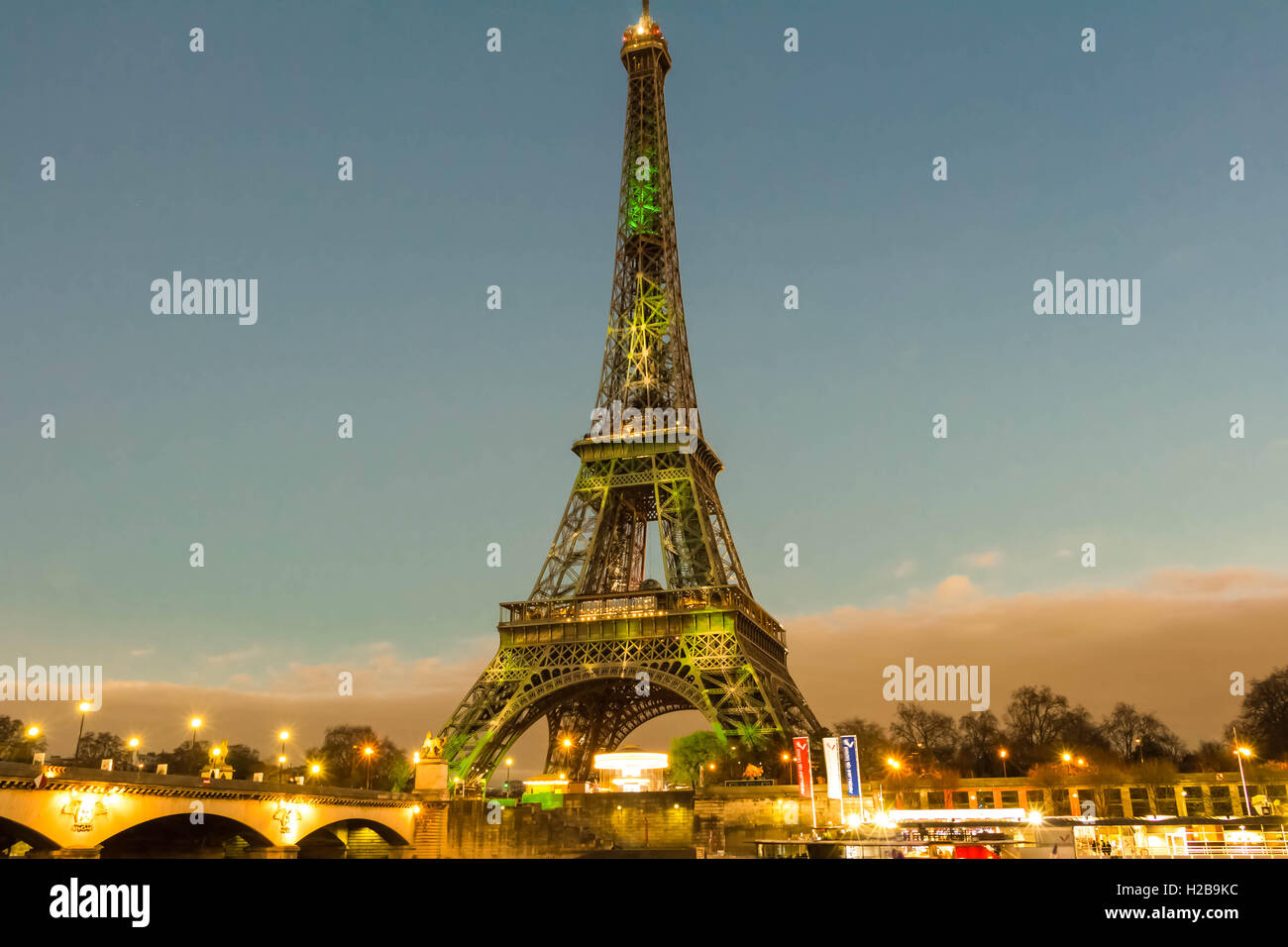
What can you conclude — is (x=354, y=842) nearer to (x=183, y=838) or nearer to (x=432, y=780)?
(x=432, y=780)

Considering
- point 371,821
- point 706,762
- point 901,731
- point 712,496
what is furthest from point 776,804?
point 901,731

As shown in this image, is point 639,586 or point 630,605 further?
point 639,586

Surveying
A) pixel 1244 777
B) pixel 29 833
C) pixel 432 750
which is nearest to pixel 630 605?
pixel 432 750

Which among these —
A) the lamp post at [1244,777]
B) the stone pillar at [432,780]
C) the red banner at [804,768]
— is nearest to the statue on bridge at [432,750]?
the stone pillar at [432,780]

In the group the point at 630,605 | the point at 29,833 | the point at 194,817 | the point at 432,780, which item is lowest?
the point at 432,780
